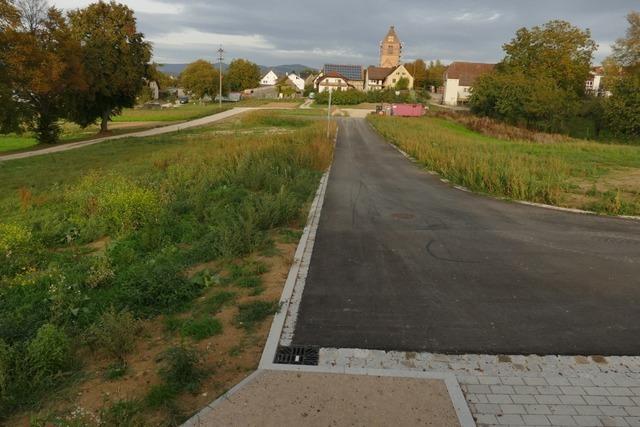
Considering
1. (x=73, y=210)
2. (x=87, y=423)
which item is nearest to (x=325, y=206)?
(x=73, y=210)

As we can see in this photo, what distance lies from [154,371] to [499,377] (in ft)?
12.0

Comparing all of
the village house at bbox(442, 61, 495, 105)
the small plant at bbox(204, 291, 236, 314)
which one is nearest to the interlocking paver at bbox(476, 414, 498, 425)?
the small plant at bbox(204, 291, 236, 314)

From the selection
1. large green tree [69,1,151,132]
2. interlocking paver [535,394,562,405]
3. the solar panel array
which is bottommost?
interlocking paver [535,394,562,405]

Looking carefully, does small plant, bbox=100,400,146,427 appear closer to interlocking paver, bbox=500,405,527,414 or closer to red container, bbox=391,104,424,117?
interlocking paver, bbox=500,405,527,414

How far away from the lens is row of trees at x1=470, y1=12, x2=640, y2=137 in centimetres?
4528

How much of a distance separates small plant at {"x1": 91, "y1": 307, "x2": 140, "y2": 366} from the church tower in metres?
130

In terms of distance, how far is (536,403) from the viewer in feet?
14.0

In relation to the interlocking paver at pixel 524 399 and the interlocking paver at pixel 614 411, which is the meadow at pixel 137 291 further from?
the interlocking paver at pixel 614 411

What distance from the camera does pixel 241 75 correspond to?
11769cm

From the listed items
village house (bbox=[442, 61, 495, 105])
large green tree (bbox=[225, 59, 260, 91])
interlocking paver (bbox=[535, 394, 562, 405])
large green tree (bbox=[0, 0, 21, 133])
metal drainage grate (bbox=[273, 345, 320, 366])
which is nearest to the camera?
interlocking paver (bbox=[535, 394, 562, 405])

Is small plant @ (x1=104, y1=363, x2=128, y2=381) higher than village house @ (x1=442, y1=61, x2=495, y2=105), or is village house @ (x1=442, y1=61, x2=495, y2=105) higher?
village house @ (x1=442, y1=61, x2=495, y2=105)

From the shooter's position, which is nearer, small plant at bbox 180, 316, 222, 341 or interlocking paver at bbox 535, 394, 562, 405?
interlocking paver at bbox 535, 394, 562, 405

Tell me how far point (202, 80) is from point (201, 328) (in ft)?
329

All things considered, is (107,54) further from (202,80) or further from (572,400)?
(202,80)
